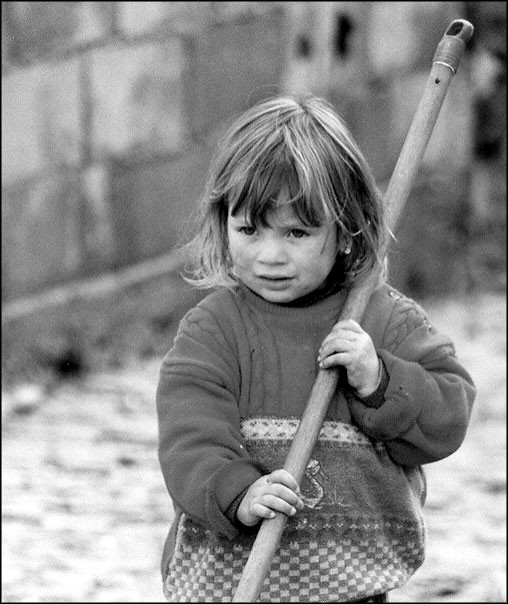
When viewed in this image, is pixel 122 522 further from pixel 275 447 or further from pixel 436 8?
pixel 436 8

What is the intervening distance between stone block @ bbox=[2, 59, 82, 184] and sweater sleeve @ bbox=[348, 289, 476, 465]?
2626 mm

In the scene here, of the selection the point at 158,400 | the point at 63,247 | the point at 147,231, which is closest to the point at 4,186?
the point at 63,247

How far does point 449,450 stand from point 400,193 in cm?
42

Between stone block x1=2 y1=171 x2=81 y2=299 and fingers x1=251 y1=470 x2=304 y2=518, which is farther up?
fingers x1=251 y1=470 x2=304 y2=518

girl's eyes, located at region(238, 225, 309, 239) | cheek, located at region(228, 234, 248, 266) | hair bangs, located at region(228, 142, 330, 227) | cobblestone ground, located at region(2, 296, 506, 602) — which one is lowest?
cobblestone ground, located at region(2, 296, 506, 602)

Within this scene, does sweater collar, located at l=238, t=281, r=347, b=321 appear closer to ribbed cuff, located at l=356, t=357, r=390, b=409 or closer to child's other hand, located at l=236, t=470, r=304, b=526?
ribbed cuff, located at l=356, t=357, r=390, b=409

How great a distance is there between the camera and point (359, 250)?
239 cm

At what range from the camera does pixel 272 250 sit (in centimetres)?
225

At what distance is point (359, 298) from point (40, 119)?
2.78 meters

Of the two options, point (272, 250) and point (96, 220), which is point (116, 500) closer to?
point (96, 220)

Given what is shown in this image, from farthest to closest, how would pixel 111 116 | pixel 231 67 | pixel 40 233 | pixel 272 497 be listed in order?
pixel 231 67, pixel 111 116, pixel 40 233, pixel 272 497

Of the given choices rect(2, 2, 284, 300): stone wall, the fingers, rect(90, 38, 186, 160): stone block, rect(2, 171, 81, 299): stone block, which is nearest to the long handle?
the fingers

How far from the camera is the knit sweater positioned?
2279 millimetres

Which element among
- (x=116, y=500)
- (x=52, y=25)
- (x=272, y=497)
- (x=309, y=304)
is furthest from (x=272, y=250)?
(x=52, y=25)
